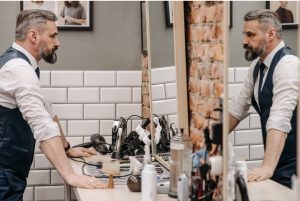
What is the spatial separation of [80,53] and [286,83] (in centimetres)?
279

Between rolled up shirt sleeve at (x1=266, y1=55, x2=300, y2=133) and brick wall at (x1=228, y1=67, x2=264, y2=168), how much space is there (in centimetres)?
6

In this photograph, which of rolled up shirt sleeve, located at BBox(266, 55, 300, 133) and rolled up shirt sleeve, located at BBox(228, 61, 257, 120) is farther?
rolled up shirt sleeve, located at BBox(228, 61, 257, 120)

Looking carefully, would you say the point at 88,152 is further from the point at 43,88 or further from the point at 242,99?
the point at 242,99

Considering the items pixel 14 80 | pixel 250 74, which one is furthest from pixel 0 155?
pixel 250 74

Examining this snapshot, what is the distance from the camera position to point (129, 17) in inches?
176

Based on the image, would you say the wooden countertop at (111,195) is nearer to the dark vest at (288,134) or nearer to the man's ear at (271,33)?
the dark vest at (288,134)

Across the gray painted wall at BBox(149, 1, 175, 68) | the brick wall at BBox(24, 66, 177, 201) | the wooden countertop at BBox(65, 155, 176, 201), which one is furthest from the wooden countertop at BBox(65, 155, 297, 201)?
the gray painted wall at BBox(149, 1, 175, 68)

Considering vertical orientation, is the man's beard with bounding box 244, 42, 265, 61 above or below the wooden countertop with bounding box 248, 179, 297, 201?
above

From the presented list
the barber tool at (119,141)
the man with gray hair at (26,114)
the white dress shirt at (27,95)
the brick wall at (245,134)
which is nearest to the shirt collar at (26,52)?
the man with gray hair at (26,114)

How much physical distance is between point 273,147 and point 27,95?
1.65 m

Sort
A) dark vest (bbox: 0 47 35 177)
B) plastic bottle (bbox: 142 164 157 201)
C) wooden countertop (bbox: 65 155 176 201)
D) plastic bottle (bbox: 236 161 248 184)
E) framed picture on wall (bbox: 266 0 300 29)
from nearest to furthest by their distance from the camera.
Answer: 1. framed picture on wall (bbox: 266 0 300 29)
2. plastic bottle (bbox: 236 161 248 184)
3. plastic bottle (bbox: 142 164 157 201)
4. wooden countertop (bbox: 65 155 176 201)
5. dark vest (bbox: 0 47 35 177)

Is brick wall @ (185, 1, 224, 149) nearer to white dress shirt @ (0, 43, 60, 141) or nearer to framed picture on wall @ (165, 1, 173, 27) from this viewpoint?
framed picture on wall @ (165, 1, 173, 27)

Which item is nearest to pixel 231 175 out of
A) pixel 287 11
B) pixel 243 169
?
pixel 243 169

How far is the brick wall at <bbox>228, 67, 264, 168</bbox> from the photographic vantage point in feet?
6.39
